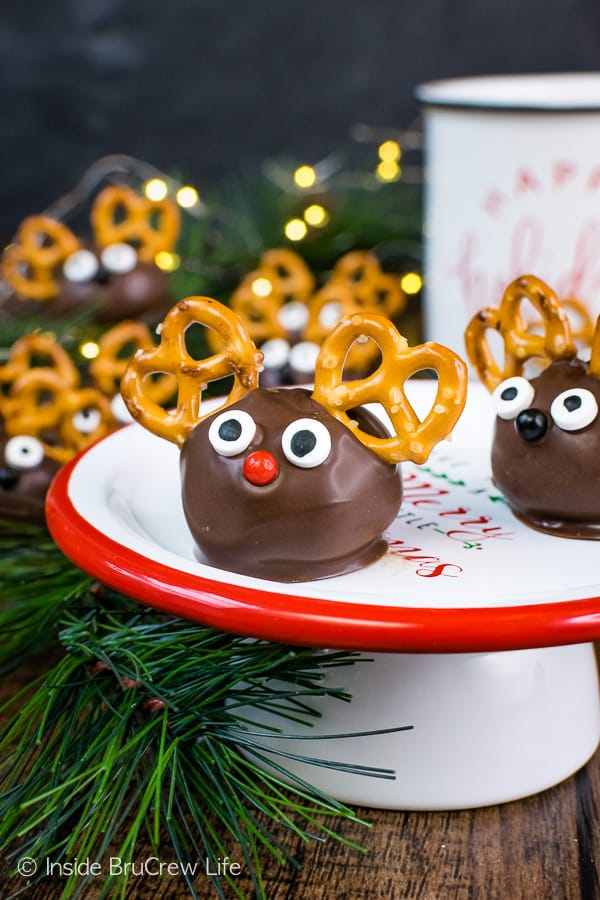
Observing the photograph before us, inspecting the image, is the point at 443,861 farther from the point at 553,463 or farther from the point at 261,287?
the point at 261,287

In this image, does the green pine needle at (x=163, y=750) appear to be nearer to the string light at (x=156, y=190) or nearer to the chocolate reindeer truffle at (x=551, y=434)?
the chocolate reindeer truffle at (x=551, y=434)

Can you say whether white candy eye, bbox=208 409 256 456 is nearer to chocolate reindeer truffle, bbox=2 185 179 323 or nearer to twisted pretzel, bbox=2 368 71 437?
twisted pretzel, bbox=2 368 71 437

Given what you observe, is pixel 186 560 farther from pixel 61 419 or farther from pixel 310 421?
pixel 61 419

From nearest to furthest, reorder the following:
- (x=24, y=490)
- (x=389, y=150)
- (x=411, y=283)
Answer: (x=24, y=490) < (x=411, y=283) < (x=389, y=150)

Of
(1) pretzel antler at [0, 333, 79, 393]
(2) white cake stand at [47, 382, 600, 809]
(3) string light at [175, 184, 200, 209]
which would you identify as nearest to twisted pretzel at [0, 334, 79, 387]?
(1) pretzel antler at [0, 333, 79, 393]

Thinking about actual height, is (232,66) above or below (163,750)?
above

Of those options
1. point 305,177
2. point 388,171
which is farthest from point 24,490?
point 388,171

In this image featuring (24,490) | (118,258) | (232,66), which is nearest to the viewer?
(24,490)

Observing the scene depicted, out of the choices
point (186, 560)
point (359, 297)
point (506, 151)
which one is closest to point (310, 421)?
point (186, 560)
